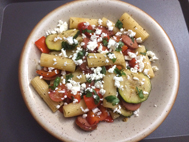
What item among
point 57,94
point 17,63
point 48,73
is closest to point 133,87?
point 57,94

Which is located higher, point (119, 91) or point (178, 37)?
point (178, 37)

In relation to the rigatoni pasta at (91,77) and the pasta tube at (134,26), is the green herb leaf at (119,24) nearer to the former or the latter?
the pasta tube at (134,26)

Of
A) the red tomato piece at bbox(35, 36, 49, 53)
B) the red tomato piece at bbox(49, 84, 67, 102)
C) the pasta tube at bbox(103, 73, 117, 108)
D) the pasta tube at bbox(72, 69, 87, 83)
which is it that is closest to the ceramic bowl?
the red tomato piece at bbox(35, 36, 49, 53)

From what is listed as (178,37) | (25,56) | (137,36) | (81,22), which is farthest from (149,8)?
(25,56)

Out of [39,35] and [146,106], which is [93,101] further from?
[39,35]

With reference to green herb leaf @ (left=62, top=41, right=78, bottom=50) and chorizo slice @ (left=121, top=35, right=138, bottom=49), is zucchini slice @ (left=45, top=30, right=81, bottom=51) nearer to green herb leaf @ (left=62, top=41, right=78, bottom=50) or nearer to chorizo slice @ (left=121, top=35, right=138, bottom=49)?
green herb leaf @ (left=62, top=41, right=78, bottom=50)

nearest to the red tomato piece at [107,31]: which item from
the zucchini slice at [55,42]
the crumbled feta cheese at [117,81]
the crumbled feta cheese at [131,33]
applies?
the crumbled feta cheese at [131,33]
